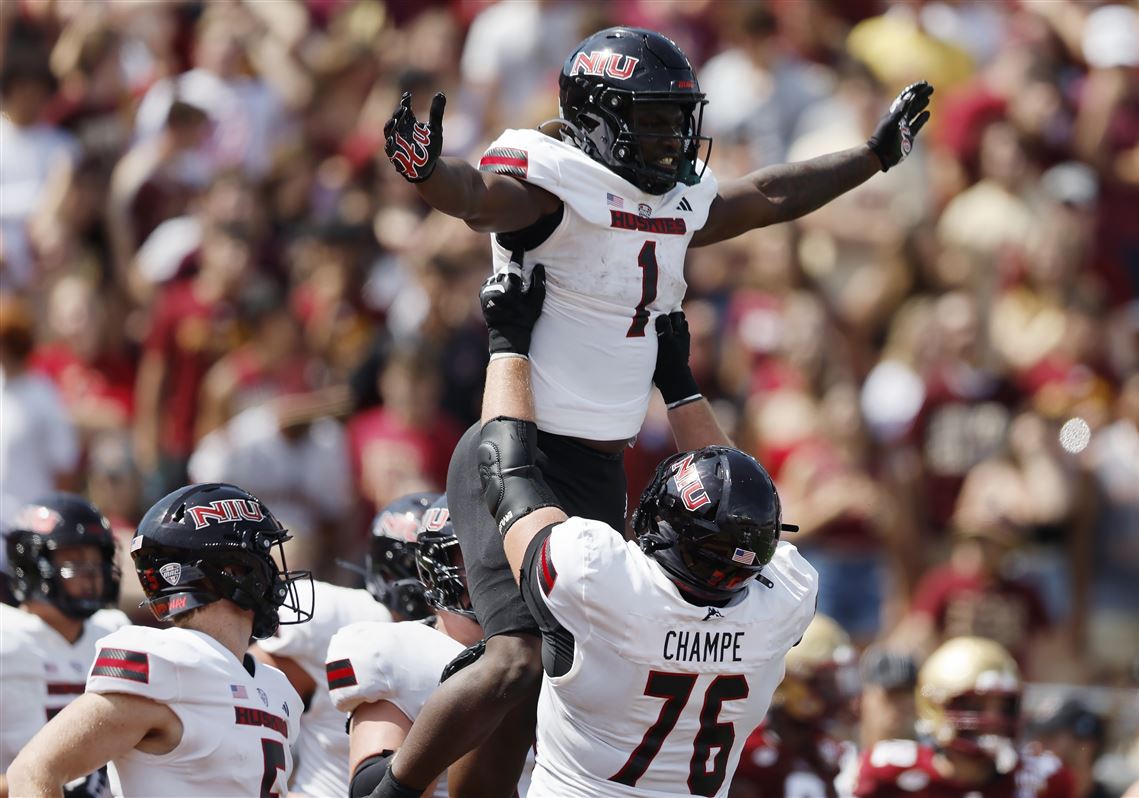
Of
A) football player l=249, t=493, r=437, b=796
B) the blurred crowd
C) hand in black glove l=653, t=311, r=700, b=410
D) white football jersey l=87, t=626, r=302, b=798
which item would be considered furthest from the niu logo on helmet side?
the blurred crowd

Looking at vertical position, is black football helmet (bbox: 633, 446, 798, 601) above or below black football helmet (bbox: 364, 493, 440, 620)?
above

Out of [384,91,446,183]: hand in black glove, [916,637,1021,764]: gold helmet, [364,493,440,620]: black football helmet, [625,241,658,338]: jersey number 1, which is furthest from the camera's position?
[916,637,1021,764]: gold helmet

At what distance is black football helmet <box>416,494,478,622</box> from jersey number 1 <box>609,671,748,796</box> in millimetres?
1280

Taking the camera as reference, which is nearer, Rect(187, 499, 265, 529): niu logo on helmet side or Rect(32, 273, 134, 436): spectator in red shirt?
Rect(187, 499, 265, 529): niu logo on helmet side

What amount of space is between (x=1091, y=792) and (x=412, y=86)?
6430mm

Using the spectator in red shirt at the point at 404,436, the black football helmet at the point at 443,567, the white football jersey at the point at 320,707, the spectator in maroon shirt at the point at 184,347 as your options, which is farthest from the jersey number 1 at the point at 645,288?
the spectator in maroon shirt at the point at 184,347

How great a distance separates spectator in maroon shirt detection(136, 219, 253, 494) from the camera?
11117 millimetres

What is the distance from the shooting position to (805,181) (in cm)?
612

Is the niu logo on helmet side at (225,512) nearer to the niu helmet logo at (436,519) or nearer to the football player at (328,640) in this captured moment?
the niu helmet logo at (436,519)

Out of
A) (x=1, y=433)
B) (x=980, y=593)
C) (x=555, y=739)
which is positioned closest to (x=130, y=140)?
(x=1, y=433)

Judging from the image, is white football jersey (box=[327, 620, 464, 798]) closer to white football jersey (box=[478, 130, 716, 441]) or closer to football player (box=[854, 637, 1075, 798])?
white football jersey (box=[478, 130, 716, 441])

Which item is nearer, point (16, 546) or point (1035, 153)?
point (16, 546)

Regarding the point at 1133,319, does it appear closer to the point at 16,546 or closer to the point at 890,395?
the point at 890,395

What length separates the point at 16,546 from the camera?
644 cm
